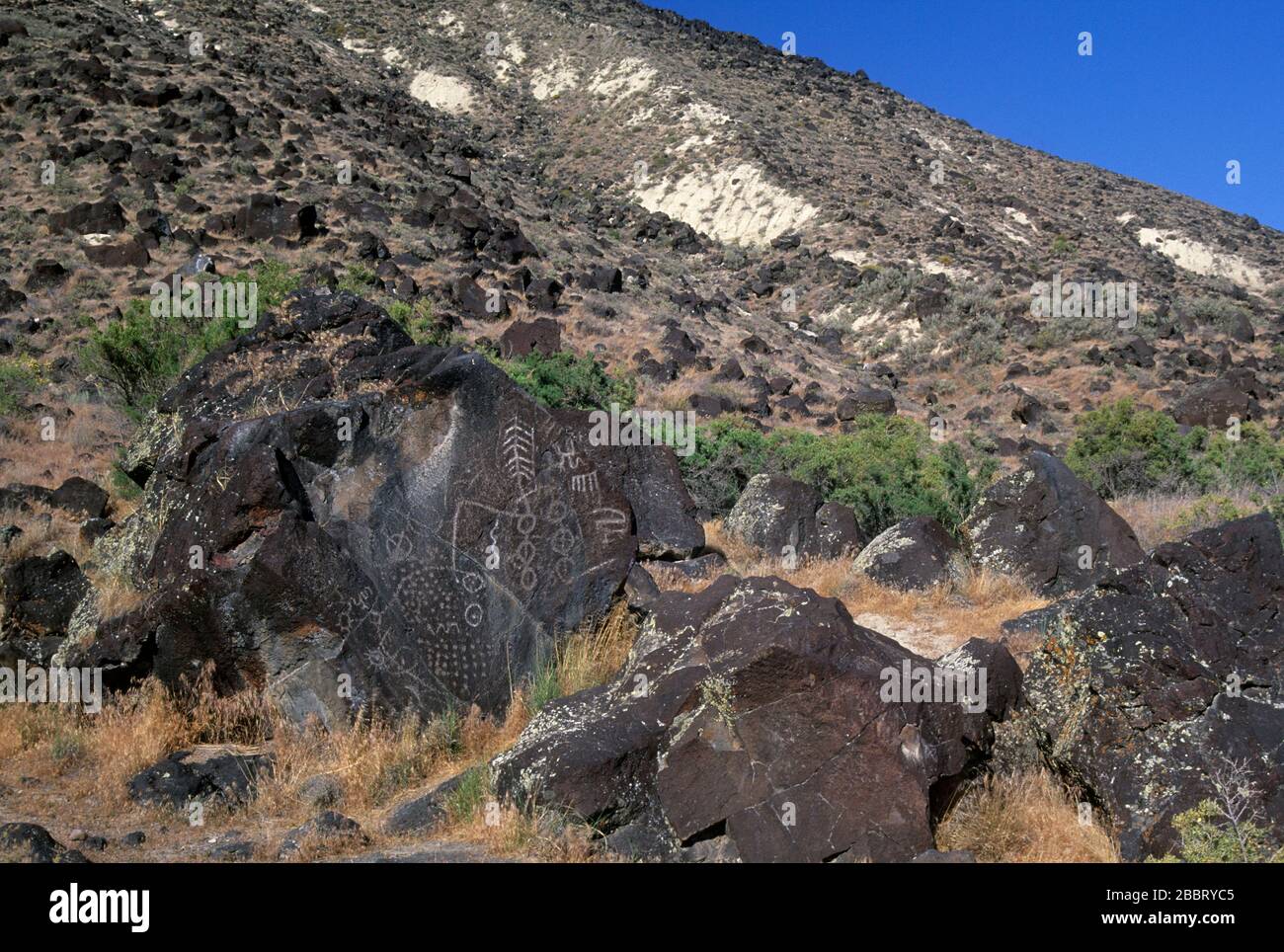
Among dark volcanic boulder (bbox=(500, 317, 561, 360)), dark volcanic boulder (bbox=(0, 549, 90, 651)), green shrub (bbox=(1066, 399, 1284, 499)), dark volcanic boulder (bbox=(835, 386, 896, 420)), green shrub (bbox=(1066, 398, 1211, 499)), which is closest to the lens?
dark volcanic boulder (bbox=(0, 549, 90, 651))

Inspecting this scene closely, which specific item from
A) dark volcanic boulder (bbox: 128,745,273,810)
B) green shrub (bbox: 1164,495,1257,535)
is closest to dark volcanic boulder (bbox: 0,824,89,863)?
dark volcanic boulder (bbox: 128,745,273,810)

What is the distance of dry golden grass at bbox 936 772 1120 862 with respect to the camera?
4891 millimetres

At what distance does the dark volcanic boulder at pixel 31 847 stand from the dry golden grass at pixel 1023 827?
13.1ft

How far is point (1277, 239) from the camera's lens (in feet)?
167

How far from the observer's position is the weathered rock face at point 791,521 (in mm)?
10898

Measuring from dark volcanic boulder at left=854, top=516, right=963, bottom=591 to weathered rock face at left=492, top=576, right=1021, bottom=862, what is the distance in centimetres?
389

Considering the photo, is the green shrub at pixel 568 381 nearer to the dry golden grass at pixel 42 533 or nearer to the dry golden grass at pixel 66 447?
the dry golden grass at pixel 66 447

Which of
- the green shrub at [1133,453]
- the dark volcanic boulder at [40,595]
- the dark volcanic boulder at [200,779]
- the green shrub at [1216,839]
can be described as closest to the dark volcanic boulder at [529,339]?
the green shrub at [1133,453]

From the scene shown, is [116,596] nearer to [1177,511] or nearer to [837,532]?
[837,532]

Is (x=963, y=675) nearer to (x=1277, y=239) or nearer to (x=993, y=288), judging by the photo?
(x=993, y=288)

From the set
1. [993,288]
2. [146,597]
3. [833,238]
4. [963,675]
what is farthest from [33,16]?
[963,675]

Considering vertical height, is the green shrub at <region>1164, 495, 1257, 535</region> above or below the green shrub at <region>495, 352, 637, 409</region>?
below

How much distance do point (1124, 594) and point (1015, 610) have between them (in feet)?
10.6

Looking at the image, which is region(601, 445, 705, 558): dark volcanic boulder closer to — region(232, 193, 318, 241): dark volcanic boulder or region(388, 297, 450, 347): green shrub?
region(388, 297, 450, 347): green shrub
